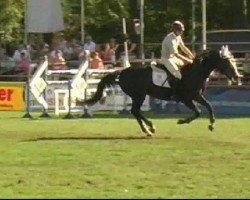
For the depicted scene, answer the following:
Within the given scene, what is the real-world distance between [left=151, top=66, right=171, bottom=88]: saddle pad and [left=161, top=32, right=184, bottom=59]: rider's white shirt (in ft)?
1.43

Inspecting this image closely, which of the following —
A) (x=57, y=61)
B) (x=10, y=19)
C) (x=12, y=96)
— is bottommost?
(x=12, y=96)

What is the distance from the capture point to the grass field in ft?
43.0

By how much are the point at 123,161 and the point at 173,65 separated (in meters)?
5.77

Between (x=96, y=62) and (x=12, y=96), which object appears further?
(x=96, y=62)

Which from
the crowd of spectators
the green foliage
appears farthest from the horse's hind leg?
the green foliage

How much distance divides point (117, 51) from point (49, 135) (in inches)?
631

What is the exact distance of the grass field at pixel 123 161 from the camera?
516 inches

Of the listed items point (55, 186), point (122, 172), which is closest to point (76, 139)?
point (122, 172)

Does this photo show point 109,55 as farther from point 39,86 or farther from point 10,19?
point 10,19

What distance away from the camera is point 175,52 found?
21312 mm

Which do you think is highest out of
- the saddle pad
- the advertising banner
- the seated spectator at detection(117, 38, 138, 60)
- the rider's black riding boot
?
the saddle pad

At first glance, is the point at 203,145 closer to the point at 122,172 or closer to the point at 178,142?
the point at 178,142

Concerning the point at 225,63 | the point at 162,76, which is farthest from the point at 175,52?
the point at 225,63

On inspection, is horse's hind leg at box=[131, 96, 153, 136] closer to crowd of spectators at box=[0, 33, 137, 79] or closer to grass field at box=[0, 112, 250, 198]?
grass field at box=[0, 112, 250, 198]
